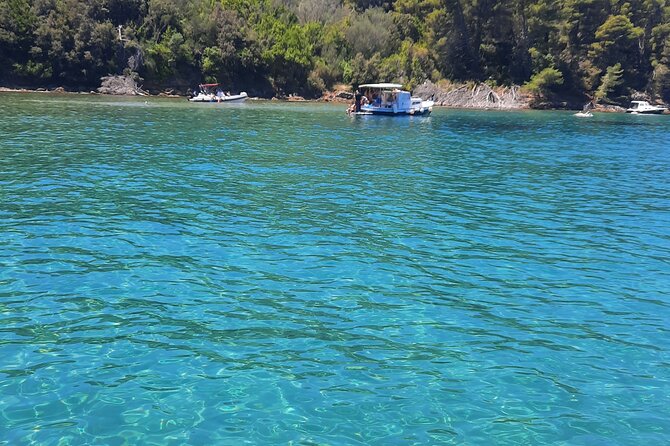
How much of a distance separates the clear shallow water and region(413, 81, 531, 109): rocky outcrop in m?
58.2

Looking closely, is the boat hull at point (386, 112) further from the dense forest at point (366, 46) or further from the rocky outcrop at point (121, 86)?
the rocky outcrop at point (121, 86)

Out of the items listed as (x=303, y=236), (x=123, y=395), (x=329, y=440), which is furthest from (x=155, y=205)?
(x=329, y=440)

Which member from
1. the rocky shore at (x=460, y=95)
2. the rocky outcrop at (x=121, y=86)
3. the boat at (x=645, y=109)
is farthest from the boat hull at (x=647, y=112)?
the rocky outcrop at (x=121, y=86)

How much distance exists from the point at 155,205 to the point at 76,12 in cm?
7068

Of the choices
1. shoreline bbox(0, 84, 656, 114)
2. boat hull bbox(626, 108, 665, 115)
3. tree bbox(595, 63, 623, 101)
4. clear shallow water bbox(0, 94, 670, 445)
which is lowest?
clear shallow water bbox(0, 94, 670, 445)

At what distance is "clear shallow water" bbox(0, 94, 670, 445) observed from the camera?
682 cm

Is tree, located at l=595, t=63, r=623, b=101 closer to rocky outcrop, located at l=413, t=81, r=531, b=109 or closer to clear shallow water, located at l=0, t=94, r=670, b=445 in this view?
rocky outcrop, located at l=413, t=81, r=531, b=109

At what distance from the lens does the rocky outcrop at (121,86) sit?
74.4 metres

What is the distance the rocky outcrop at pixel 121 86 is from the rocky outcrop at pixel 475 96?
3808 centimetres

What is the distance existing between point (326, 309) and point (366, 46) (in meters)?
82.5

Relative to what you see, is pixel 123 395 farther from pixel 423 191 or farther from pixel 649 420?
pixel 423 191

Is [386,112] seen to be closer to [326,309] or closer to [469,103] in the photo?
[469,103]

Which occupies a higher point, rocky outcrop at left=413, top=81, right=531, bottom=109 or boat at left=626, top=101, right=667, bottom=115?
rocky outcrop at left=413, top=81, right=531, bottom=109

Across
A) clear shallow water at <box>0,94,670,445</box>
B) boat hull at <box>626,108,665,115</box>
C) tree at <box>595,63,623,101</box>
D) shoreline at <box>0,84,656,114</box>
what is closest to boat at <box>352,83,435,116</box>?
shoreline at <box>0,84,656,114</box>
